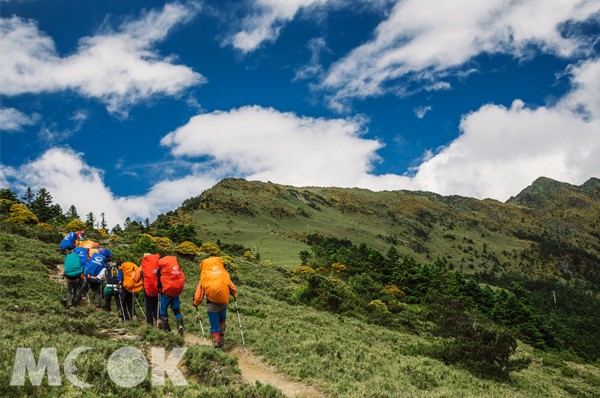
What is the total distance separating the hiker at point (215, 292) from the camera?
401 inches

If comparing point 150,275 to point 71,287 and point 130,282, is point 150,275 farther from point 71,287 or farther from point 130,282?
Answer: point 71,287

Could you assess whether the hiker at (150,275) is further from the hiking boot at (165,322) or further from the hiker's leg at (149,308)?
the hiking boot at (165,322)

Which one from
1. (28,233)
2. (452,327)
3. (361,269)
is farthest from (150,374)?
(361,269)

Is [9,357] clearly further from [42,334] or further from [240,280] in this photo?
[240,280]

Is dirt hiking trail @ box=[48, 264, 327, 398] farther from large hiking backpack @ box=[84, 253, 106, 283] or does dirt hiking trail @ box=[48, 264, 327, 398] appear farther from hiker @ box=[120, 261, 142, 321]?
large hiking backpack @ box=[84, 253, 106, 283]

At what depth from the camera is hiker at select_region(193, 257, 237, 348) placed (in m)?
10.2

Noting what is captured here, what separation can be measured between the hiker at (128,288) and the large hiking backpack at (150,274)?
4.35 feet

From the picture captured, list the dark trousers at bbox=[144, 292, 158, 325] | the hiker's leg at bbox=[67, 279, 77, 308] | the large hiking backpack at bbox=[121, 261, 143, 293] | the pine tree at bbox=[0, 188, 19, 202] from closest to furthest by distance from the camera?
1. the dark trousers at bbox=[144, 292, 158, 325]
2. the large hiking backpack at bbox=[121, 261, 143, 293]
3. the hiker's leg at bbox=[67, 279, 77, 308]
4. the pine tree at bbox=[0, 188, 19, 202]

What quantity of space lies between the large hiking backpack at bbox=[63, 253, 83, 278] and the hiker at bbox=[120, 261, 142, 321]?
6.73 ft

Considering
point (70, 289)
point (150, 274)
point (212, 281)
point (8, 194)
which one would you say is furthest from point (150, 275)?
point (8, 194)

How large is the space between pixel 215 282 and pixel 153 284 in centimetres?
265

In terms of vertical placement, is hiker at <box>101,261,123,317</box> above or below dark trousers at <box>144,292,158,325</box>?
above

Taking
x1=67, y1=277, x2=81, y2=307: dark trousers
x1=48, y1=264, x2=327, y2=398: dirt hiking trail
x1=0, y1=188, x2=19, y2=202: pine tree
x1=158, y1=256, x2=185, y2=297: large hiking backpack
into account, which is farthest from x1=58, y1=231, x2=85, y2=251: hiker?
x1=0, y1=188, x2=19, y2=202: pine tree

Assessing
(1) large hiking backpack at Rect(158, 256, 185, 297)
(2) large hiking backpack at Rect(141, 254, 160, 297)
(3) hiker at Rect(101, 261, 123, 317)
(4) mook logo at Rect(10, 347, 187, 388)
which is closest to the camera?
(4) mook logo at Rect(10, 347, 187, 388)
